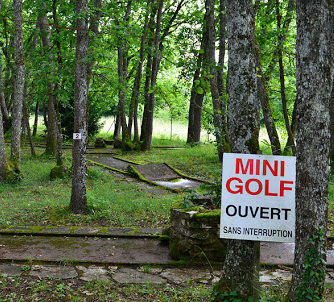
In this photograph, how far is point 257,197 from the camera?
150 inches

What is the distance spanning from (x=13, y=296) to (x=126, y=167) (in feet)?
35.6

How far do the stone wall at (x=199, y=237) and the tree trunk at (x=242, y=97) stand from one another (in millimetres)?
1696

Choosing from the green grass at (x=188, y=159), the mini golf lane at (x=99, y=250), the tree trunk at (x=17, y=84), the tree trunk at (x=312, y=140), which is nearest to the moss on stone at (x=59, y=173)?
the tree trunk at (x=17, y=84)

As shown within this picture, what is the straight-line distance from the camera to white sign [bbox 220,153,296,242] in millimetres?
3762

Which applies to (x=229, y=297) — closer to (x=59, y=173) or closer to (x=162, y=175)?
(x=59, y=173)

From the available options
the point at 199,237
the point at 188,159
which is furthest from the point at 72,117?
the point at 199,237

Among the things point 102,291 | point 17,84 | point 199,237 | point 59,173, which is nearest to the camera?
point 102,291

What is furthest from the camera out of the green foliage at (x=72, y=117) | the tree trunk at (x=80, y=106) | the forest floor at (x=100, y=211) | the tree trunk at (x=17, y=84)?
the green foliage at (x=72, y=117)

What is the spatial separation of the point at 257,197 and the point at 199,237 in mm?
2103

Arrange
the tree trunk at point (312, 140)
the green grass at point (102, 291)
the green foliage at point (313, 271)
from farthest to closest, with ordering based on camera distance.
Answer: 1. the green grass at point (102, 291)
2. the green foliage at point (313, 271)
3. the tree trunk at point (312, 140)

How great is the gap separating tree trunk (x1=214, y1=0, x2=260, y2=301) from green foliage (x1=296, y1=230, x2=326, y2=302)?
61 cm

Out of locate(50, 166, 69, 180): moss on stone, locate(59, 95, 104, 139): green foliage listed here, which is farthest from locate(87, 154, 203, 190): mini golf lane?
locate(59, 95, 104, 139): green foliage

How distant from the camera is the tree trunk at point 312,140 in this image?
3254 millimetres

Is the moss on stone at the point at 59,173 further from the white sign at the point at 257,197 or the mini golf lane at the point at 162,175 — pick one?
the white sign at the point at 257,197
